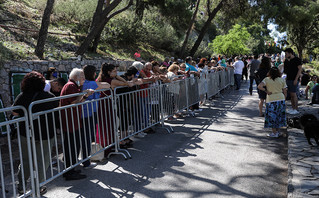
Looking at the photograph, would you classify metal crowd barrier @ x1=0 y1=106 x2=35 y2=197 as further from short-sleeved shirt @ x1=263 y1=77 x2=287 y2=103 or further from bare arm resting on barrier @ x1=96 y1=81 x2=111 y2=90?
short-sleeved shirt @ x1=263 y1=77 x2=287 y2=103

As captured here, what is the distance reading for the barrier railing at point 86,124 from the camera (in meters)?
3.72

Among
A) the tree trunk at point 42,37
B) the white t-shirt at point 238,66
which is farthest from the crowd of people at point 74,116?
the white t-shirt at point 238,66

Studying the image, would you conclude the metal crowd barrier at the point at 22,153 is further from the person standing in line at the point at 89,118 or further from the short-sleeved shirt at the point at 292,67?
the short-sleeved shirt at the point at 292,67

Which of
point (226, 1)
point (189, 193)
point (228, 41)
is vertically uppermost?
point (226, 1)

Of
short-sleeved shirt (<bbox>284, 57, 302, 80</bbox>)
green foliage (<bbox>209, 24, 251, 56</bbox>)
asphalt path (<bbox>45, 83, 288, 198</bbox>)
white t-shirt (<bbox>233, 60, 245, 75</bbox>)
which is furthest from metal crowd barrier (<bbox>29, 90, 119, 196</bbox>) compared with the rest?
green foliage (<bbox>209, 24, 251, 56</bbox>)

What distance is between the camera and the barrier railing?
146 inches

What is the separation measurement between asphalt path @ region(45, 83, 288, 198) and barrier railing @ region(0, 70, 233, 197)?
34cm

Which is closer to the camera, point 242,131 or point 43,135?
point 43,135

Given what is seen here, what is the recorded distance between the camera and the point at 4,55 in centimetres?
929

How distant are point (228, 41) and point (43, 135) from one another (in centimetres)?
3111

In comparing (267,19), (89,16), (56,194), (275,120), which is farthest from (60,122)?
(267,19)

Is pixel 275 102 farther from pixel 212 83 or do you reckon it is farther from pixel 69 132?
pixel 212 83

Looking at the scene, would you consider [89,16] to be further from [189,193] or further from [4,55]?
[189,193]

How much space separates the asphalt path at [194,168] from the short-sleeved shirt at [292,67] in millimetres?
2136
